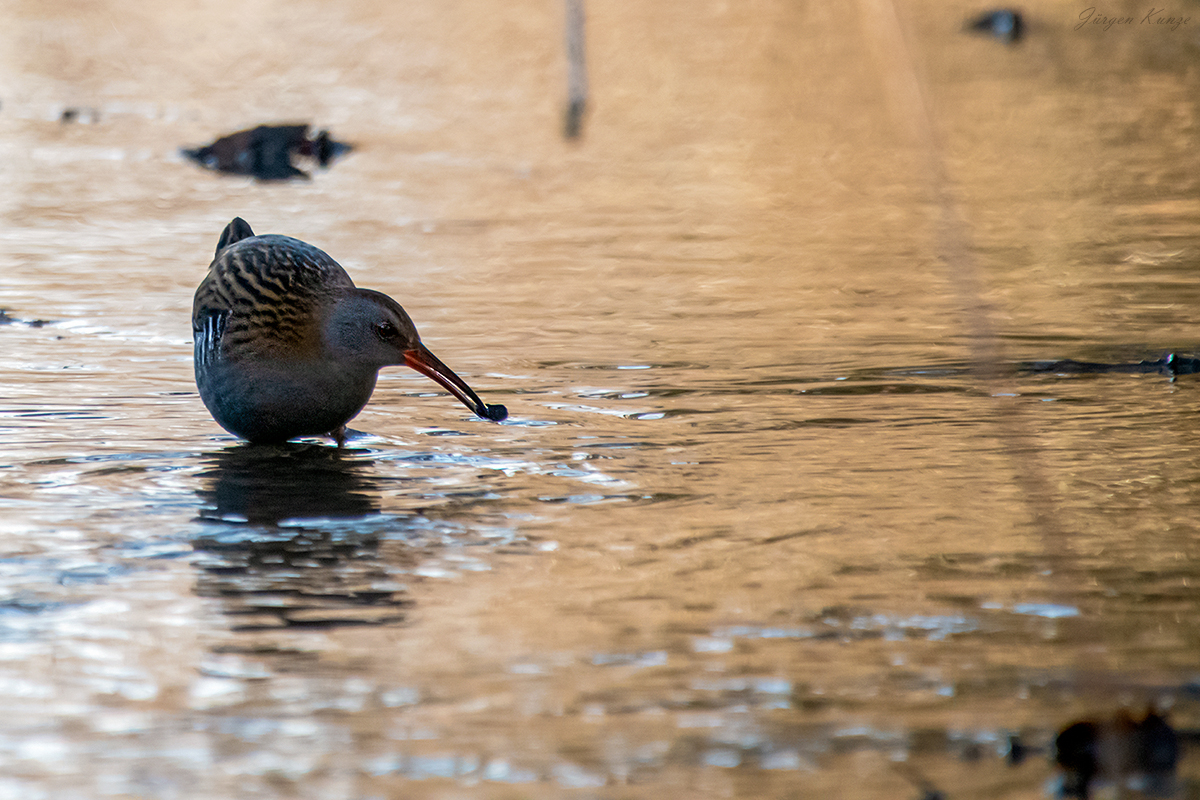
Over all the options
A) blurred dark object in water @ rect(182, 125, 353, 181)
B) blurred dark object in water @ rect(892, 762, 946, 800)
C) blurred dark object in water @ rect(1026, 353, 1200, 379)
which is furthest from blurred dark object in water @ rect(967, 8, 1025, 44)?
blurred dark object in water @ rect(892, 762, 946, 800)

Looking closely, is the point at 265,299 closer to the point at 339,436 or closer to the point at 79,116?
the point at 339,436

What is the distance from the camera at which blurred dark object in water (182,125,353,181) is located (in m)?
13.4

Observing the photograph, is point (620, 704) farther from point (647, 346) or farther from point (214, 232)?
point (214, 232)

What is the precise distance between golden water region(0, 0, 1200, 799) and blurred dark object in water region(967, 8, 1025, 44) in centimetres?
713

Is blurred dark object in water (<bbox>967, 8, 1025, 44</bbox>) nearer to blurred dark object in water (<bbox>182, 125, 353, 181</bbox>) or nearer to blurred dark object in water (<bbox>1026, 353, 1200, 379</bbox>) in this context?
blurred dark object in water (<bbox>182, 125, 353, 181</bbox>)

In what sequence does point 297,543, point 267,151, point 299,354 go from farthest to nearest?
point 267,151, point 299,354, point 297,543

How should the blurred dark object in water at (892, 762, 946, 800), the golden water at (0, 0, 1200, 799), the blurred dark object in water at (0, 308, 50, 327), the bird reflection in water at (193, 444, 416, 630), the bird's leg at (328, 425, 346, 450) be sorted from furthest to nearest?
the blurred dark object in water at (0, 308, 50, 327) < the bird's leg at (328, 425, 346, 450) < the bird reflection in water at (193, 444, 416, 630) < the golden water at (0, 0, 1200, 799) < the blurred dark object in water at (892, 762, 946, 800)

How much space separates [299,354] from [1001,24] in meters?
16.3

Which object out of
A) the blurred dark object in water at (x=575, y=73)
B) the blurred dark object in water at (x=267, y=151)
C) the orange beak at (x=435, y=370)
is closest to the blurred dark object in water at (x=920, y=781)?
the orange beak at (x=435, y=370)

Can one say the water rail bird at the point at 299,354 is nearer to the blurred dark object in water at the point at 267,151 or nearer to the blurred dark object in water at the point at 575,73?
the blurred dark object in water at the point at 267,151

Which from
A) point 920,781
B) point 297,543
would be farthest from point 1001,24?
point 920,781

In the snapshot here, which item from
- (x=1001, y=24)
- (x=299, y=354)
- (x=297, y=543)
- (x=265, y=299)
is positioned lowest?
(x=297, y=543)

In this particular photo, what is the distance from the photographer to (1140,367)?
23.5ft

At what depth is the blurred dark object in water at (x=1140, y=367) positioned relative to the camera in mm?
7105
